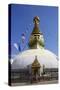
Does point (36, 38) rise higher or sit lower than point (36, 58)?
higher

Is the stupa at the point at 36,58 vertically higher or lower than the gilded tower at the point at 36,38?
lower

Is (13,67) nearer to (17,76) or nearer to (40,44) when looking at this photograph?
(17,76)

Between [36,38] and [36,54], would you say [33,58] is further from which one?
[36,38]

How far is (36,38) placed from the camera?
75.7 inches

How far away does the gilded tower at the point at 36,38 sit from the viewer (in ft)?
6.25

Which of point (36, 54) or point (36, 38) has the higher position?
point (36, 38)

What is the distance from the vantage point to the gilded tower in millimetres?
1904

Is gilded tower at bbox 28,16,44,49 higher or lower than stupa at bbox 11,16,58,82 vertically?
higher

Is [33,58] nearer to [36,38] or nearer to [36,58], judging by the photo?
[36,58]

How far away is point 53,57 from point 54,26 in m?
0.21

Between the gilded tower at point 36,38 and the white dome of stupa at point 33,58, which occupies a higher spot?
the gilded tower at point 36,38

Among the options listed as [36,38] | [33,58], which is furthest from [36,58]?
[36,38]

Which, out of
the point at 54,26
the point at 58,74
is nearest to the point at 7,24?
the point at 54,26

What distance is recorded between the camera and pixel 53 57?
196 centimetres
